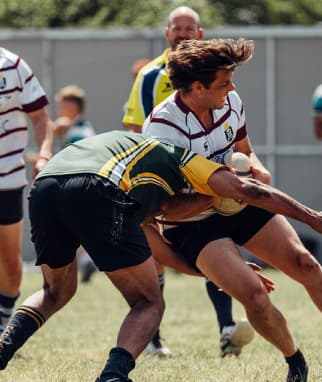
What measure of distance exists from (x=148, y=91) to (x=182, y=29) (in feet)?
1.60

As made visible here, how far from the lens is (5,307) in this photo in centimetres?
822

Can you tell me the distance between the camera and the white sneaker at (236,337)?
7895 mm

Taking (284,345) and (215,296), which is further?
(215,296)

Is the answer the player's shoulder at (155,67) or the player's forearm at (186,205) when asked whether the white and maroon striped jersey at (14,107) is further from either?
the player's forearm at (186,205)

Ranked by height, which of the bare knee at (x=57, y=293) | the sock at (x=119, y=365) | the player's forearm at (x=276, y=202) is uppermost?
the player's forearm at (x=276, y=202)

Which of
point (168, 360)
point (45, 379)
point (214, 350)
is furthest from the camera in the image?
point (214, 350)

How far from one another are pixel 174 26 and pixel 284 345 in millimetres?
2670

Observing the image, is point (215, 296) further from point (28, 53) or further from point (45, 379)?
point (28, 53)

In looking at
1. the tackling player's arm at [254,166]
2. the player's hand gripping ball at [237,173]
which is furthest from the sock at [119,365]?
the tackling player's arm at [254,166]

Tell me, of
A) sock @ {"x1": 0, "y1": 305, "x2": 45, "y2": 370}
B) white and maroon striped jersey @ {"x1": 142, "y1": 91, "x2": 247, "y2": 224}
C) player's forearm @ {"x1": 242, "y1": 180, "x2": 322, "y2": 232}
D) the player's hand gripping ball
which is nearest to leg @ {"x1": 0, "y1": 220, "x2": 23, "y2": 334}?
white and maroon striped jersey @ {"x1": 142, "y1": 91, "x2": 247, "y2": 224}

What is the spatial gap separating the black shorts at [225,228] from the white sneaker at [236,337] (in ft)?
4.62

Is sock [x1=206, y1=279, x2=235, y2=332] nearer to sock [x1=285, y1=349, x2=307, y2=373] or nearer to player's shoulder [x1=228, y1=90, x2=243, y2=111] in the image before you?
sock [x1=285, y1=349, x2=307, y2=373]

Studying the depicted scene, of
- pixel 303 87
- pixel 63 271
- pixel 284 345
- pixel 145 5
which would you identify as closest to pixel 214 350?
pixel 284 345

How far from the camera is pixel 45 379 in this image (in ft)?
21.8
